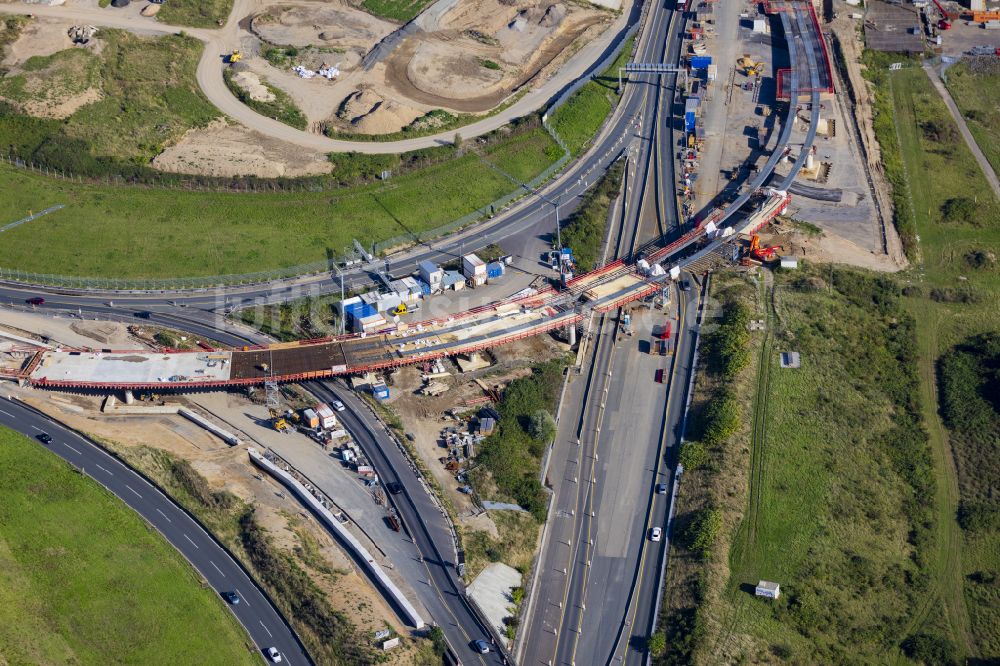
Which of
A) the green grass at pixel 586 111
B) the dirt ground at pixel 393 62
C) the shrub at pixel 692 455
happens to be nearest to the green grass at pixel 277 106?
the dirt ground at pixel 393 62

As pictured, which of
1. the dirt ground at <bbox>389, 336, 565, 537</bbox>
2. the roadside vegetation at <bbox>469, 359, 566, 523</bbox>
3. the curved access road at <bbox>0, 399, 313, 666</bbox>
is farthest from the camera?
the roadside vegetation at <bbox>469, 359, 566, 523</bbox>

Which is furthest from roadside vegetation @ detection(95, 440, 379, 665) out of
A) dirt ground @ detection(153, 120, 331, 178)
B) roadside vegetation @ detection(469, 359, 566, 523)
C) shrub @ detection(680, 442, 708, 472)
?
dirt ground @ detection(153, 120, 331, 178)

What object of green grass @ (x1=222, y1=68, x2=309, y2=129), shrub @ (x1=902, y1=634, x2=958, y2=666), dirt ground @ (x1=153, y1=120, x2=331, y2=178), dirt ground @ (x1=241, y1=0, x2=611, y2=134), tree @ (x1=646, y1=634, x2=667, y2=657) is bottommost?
tree @ (x1=646, y1=634, x2=667, y2=657)

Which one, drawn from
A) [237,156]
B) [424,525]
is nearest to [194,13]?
[237,156]

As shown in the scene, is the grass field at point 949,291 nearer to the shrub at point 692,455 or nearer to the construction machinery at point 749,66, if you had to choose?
the construction machinery at point 749,66

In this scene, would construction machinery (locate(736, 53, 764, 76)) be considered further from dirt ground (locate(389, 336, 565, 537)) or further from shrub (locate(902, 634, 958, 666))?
shrub (locate(902, 634, 958, 666))

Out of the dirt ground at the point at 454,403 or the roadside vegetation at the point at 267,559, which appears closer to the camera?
the roadside vegetation at the point at 267,559
